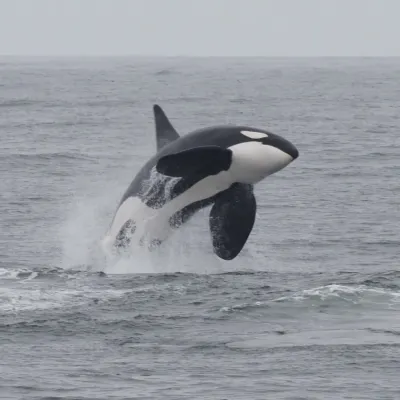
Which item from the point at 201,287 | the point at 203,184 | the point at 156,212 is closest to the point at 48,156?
the point at 156,212

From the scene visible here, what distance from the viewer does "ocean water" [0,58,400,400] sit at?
15.2 metres

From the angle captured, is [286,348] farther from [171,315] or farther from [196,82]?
[196,82]

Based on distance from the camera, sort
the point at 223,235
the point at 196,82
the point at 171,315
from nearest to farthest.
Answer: the point at 171,315 → the point at 223,235 → the point at 196,82

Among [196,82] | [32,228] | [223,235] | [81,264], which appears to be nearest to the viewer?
[223,235]

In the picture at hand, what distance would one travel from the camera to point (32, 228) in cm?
2972

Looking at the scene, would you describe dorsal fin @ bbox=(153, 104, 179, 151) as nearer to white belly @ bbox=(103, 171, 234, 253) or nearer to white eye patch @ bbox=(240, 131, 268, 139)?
white belly @ bbox=(103, 171, 234, 253)

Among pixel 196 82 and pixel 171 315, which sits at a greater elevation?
pixel 196 82

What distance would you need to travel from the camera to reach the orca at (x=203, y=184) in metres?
19.6

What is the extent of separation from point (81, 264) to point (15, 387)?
28.3 feet

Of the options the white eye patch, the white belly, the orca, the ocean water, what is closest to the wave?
the ocean water

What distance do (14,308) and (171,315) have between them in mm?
2226

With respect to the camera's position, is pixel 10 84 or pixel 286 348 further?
pixel 10 84

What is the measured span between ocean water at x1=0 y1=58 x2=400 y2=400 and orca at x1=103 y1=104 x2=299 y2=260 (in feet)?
2.21

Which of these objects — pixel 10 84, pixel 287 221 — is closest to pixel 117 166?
pixel 287 221
